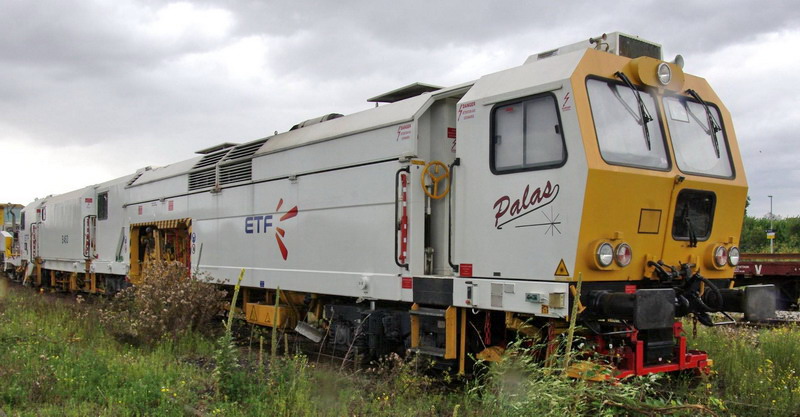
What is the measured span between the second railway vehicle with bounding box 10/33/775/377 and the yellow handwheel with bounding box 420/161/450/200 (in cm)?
2

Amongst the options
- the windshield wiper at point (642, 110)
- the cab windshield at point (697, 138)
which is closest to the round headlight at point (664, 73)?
the cab windshield at point (697, 138)

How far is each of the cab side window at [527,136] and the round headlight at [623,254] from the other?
97cm

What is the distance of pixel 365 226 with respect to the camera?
8.16m

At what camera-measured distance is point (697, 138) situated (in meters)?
7.09

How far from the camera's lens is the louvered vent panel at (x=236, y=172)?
10789 mm

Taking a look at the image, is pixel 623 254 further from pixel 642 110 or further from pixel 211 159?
pixel 211 159

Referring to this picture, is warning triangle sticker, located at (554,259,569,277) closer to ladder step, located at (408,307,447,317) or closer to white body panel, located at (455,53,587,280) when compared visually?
white body panel, located at (455,53,587,280)

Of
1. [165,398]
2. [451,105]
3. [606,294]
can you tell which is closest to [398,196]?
[451,105]

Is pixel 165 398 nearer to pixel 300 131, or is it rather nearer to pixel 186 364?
pixel 186 364

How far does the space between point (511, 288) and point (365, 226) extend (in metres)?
2.41

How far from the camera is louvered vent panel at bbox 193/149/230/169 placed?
1216 cm

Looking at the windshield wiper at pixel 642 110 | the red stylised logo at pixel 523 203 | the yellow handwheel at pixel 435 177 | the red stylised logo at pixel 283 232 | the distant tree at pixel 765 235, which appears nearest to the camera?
the red stylised logo at pixel 523 203

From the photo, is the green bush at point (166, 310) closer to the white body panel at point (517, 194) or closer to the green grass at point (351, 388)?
the green grass at point (351, 388)

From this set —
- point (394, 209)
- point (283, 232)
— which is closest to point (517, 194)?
point (394, 209)
